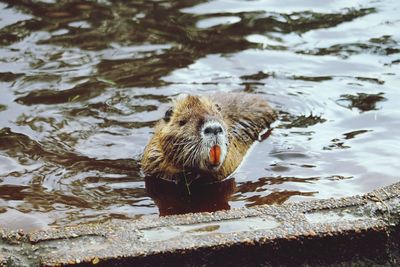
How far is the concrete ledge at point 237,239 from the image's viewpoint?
3459 millimetres

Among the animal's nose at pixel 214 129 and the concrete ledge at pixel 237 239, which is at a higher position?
the animal's nose at pixel 214 129

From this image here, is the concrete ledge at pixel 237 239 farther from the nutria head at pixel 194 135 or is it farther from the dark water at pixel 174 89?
the nutria head at pixel 194 135

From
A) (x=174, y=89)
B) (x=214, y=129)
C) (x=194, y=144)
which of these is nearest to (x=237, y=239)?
(x=214, y=129)

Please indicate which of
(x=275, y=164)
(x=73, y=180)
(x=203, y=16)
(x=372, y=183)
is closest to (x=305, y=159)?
(x=275, y=164)

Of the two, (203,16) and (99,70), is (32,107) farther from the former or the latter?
(203,16)

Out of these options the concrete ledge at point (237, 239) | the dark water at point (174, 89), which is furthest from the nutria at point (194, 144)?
the concrete ledge at point (237, 239)

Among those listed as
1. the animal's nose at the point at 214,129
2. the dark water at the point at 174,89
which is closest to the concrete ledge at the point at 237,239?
the dark water at the point at 174,89

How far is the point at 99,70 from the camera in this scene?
699 cm

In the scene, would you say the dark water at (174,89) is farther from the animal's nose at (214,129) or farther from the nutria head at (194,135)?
the animal's nose at (214,129)

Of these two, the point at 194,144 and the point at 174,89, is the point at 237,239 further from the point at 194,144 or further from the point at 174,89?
the point at 174,89

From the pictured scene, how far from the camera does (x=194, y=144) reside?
5129 millimetres

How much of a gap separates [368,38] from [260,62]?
1.14 metres

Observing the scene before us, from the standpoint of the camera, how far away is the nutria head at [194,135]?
502 cm

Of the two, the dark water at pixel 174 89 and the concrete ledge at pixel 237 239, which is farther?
the dark water at pixel 174 89
